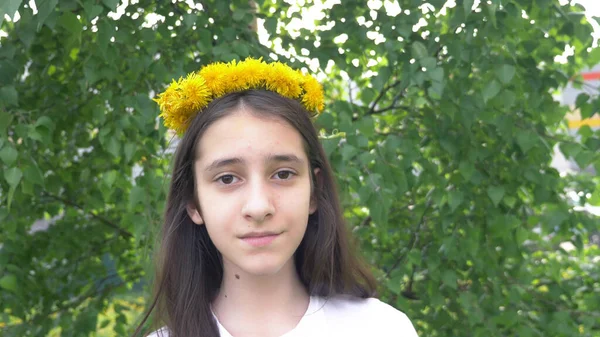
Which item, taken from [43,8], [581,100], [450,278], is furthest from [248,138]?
[581,100]

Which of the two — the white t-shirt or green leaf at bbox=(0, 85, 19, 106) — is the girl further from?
green leaf at bbox=(0, 85, 19, 106)

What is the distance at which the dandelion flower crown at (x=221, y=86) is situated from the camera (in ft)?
5.52

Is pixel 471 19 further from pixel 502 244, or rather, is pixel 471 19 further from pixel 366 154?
pixel 502 244

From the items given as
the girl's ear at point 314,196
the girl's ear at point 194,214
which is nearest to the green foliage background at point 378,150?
the girl's ear at point 314,196

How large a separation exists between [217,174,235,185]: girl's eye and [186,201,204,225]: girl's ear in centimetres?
17

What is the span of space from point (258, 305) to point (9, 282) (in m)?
1.19

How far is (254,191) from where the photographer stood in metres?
1.52

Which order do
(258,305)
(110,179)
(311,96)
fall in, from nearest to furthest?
(258,305)
(311,96)
(110,179)

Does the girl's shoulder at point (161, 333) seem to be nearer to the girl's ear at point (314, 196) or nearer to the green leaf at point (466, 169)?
the girl's ear at point (314, 196)

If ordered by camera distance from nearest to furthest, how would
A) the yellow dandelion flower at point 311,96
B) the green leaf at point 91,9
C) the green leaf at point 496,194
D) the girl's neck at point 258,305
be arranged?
the girl's neck at point 258,305 < the yellow dandelion flower at point 311,96 < the green leaf at point 91,9 < the green leaf at point 496,194

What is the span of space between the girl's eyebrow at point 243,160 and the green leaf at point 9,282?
1207 millimetres

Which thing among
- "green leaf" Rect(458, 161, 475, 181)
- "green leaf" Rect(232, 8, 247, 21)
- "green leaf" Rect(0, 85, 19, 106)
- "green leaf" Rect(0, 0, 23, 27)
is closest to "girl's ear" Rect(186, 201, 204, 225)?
"green leaf" Rect(0, 0, 23, 27)

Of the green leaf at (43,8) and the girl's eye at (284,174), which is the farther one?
the green leaf at (43,8)

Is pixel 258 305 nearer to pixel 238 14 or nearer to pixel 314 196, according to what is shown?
pixel 314 196
